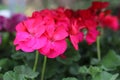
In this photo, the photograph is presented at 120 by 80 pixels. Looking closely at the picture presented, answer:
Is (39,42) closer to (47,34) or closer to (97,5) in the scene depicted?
(47,34)

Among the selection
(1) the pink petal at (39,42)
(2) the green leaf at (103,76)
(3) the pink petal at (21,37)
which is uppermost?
(3) the pink petal at (21,37)

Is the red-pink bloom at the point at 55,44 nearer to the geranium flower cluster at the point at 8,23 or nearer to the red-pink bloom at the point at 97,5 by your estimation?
the red-pink bloom at the point at 97,5

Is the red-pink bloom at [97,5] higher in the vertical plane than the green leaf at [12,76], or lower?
→ higher

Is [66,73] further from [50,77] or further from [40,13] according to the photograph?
[40,13]

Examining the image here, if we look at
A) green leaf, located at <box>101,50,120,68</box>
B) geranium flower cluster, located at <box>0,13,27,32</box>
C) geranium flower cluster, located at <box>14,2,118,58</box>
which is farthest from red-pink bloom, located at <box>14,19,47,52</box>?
geranium flower cluster, located at <box>0,13,27,32</box>

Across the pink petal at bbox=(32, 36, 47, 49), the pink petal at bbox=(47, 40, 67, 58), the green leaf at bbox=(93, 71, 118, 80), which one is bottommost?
the green leaf at bbox=(93, 71, 118, 80)

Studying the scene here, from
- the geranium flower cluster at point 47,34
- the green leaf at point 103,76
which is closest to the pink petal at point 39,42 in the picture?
the geranium flower cluster at point 47,34

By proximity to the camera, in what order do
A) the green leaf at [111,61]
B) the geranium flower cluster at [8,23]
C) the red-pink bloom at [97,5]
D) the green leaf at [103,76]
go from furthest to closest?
the geranium flower cluster at [8,23], the red-pink bloom at [97,5], the green leaf at [111,61], the green leaf at [103,76]

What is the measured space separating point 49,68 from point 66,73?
0.10 m

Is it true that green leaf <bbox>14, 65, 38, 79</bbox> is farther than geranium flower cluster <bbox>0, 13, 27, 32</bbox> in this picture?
No

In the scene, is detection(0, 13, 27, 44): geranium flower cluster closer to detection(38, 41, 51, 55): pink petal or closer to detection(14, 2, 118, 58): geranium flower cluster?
detection(14, 2, 118, 58): geranium flower cluster

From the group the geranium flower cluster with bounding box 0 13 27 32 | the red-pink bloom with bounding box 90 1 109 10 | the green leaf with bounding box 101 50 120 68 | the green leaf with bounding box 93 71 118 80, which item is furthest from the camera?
the geranium flower cluster with bounding box 0 13 27 32

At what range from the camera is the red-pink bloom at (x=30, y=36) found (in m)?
0.83

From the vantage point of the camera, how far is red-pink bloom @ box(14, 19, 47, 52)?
32.7 inches
